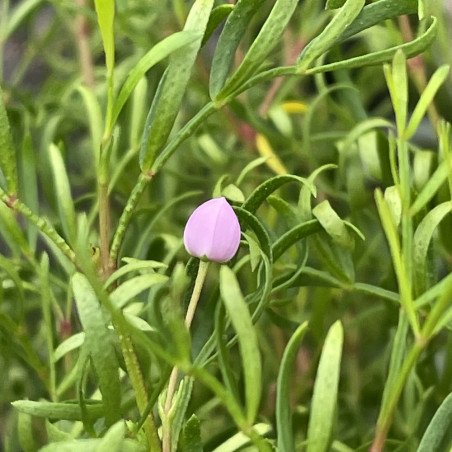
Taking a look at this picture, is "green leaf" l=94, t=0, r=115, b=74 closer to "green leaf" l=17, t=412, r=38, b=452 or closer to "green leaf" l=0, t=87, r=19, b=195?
"green leaf" l=0, t=87, r=19, b=195

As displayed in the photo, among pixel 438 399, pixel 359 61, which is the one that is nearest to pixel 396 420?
pixel 438 399

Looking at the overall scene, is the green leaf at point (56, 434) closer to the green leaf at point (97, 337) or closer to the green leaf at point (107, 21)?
the green leaf at point (97, 337)

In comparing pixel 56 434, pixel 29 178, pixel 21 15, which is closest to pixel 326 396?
pixel 56 434

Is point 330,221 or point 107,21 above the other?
point 107,21

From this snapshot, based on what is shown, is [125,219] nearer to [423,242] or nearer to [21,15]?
[423,242]

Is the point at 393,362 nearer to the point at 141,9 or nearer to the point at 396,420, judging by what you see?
the point at 396,420

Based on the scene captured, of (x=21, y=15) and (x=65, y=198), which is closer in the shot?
(x=65, y=198)
